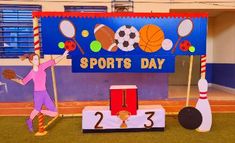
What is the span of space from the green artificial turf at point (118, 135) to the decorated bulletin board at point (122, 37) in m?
0.95

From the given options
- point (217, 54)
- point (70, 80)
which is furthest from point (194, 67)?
point (70, 80)

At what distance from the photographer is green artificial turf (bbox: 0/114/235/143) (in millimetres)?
2908

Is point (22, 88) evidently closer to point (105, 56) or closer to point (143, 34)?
point (105, 56)

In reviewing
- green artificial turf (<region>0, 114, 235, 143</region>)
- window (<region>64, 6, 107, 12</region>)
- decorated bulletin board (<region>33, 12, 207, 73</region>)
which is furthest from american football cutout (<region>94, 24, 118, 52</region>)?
window (<region>64, 6, 107, 12</region>)

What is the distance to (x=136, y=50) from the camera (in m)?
3.44

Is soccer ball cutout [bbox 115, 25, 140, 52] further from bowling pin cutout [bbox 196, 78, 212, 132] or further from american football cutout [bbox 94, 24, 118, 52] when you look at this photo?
bowling pin cutout [bbox 196, 78, 212, 132]

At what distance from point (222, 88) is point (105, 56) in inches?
178

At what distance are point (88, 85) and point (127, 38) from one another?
6.89 feet

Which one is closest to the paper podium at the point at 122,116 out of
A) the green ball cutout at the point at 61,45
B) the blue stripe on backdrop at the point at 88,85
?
the green ball cutout at the point at 61,45

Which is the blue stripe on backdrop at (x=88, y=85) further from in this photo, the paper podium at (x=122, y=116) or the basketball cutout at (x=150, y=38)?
the paper podium at (x=122, y=116)

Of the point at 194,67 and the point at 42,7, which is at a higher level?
the point at 42,7

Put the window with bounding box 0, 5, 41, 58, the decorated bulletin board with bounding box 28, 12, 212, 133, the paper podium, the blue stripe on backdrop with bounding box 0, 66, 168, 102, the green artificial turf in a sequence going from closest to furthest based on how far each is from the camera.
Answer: the green artificial turf
the paper podium
the decorated bulletin board with bounding box 28, 12, 212, 133
the window with bounding box 0, 5, 41, 58
the blue stripe on backdrop with bounding box 0, 66, 168, 102

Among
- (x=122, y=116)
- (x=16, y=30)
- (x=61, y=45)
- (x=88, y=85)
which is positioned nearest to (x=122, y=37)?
(x=61, y=45)

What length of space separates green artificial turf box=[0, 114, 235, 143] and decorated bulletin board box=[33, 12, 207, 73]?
948 millimetres
